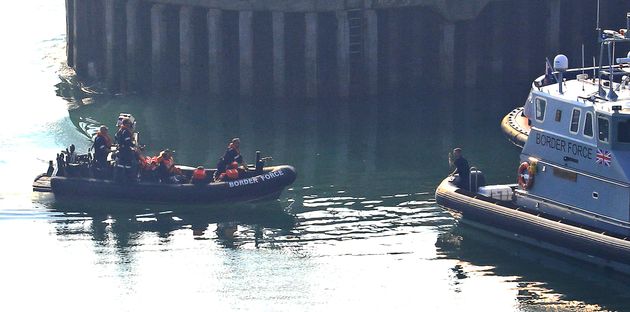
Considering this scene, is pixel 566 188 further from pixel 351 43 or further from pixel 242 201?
pixel 351 43

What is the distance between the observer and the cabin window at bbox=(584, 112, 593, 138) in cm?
2541

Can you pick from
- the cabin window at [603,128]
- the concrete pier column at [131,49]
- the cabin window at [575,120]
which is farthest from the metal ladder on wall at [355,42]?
the cabin window at [603,128]

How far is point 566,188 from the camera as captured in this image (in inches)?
1025

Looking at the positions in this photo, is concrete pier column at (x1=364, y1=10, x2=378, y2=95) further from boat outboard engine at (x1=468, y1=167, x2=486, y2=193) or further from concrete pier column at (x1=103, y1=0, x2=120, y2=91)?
boat outboard engine at (x1=468, y1=167, x2=486, y2=193)

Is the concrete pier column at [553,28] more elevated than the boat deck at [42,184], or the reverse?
the concrete pier column at [553,28]

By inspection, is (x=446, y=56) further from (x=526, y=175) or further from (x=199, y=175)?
(x=526, y=175)

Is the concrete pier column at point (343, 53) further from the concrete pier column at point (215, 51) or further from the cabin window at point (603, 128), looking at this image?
the cabin window at point (603, 128)

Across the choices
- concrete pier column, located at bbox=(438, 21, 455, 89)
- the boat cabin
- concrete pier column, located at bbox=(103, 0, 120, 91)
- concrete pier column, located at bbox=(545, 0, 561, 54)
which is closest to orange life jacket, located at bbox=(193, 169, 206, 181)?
the boat cabin

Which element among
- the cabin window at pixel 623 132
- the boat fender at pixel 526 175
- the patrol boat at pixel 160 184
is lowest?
the patrol boat at pixel 160 184

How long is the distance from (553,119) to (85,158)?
10.1 meters

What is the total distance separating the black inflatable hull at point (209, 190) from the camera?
29.4 metres

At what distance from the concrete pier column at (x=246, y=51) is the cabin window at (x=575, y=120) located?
14218mm

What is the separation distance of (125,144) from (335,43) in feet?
35.5

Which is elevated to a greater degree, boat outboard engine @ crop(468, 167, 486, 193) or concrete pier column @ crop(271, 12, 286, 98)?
concrete pier column @ crop(271, 12, 286, 98)
